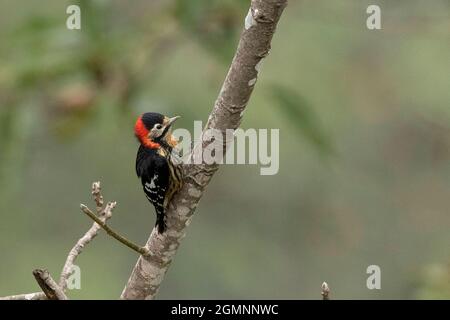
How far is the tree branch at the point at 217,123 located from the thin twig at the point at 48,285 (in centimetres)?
49

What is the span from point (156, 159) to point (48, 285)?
1.29 meters

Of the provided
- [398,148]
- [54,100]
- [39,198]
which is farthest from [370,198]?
[54,100]

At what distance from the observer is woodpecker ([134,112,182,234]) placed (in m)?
4.34

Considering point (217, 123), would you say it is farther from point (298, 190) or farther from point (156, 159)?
point (298, 190)

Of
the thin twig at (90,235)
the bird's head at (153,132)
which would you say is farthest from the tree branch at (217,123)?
the bird's head at (153,132)

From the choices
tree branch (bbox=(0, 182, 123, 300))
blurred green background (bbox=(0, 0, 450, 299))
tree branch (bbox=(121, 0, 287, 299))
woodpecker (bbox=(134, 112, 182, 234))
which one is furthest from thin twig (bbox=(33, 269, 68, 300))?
blurred green background (bbox=(0, 0, 450, 299))

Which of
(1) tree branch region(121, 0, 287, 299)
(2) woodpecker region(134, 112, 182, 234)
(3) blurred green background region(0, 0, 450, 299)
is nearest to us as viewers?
(1) tree branch region(121, 0, 287, 299)

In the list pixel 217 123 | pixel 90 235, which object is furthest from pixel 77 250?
pixel 217 123

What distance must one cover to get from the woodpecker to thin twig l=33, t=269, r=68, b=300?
79cm

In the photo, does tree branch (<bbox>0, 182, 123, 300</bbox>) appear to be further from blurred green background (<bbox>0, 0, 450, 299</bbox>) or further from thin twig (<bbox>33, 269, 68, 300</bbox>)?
blurred green background (<bbox>0, 0, 450, 299</bbox>)

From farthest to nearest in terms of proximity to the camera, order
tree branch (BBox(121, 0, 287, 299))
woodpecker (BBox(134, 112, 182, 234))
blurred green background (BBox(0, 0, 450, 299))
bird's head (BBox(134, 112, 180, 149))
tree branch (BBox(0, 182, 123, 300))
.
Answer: blurred green background (BBox(0, 0, 450, 299)) < bird's head (BBox(134, 112, 180, 149)) < woodpecker (BBox(134, 112, 182, 234)) < tree branch (BBox(0, 182, 123, 300)) < tree branch (BBox(121, 0, 287, 299))

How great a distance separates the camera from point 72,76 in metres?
5.88

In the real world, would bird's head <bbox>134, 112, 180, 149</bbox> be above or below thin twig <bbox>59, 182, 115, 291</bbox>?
above

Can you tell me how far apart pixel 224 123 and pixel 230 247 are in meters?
7.32
